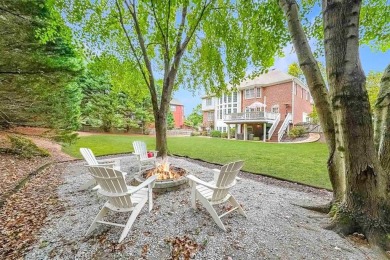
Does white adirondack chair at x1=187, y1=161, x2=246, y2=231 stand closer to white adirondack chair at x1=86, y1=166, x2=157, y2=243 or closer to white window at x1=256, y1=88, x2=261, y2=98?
white adirondack chair at x1=86, y1=166, x2=157, y2=243

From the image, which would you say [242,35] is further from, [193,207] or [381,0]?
[193,207]

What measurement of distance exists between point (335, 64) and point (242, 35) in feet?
14.0

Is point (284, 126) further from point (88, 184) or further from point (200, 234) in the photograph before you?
point (200, 234)

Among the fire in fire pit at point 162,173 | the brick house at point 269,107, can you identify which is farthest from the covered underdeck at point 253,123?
the fire in fire pit at point 162,173

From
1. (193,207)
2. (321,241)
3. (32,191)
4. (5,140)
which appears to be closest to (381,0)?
(321,241)

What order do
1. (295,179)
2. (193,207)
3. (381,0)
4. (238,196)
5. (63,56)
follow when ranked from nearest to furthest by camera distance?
1. (193,207)
2. (238,196)
3. (381,0)
4. (295,179)
5. (63,56)

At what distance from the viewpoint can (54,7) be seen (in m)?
5.75

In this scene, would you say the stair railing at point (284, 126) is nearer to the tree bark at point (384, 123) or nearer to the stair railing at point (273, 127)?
the stair railing at point (273, 127)

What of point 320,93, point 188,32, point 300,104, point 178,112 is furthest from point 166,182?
point 178,112

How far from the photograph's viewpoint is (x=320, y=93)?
124 inches

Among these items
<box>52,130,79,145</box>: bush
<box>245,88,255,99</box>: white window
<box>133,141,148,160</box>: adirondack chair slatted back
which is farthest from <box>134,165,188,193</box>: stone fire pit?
<box>245,88,255,99</box>: white window

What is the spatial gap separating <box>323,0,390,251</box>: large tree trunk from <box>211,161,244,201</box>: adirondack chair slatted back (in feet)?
5.07

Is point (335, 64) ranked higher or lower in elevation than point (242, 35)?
lower

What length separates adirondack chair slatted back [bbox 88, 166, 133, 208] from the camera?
2680 mm
